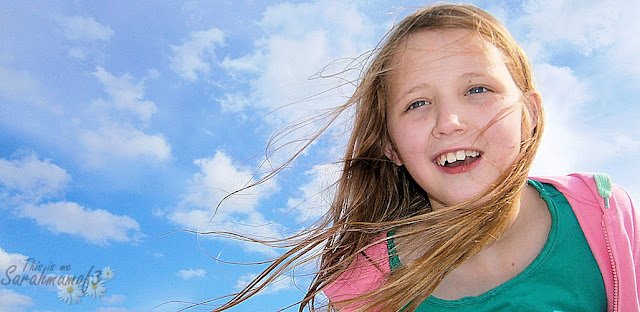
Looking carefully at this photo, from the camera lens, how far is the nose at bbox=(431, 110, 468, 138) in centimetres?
256

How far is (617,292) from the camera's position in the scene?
8.47 ft

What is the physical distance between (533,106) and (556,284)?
87cm

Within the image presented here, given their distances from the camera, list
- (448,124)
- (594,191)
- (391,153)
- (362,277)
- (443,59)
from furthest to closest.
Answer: (391,153), (362,277), (594,191), (443,59), (448,124)

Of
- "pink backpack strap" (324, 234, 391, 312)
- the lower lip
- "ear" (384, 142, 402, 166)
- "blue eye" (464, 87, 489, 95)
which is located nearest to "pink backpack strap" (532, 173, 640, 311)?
the lower lip

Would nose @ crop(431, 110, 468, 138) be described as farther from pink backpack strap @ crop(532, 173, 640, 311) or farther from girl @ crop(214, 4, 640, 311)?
pink backpack strap @ crop(532, 173, 640, 311)

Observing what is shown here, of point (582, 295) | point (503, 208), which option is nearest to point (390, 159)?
point (503, 208)

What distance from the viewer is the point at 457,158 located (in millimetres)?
2658

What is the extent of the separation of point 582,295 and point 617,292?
0.14 m

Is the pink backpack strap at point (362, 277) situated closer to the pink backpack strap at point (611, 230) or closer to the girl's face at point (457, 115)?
the girl's face at point (457, 115)

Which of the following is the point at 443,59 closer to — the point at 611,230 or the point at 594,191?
the point at 594,191

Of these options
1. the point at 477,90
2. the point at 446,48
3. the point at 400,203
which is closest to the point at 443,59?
the point at 446,48

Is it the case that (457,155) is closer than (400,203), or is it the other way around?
(457,155)

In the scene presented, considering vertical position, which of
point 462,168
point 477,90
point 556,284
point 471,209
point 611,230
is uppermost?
point 477,90

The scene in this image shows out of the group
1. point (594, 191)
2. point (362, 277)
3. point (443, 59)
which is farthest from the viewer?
point (362, 277)
